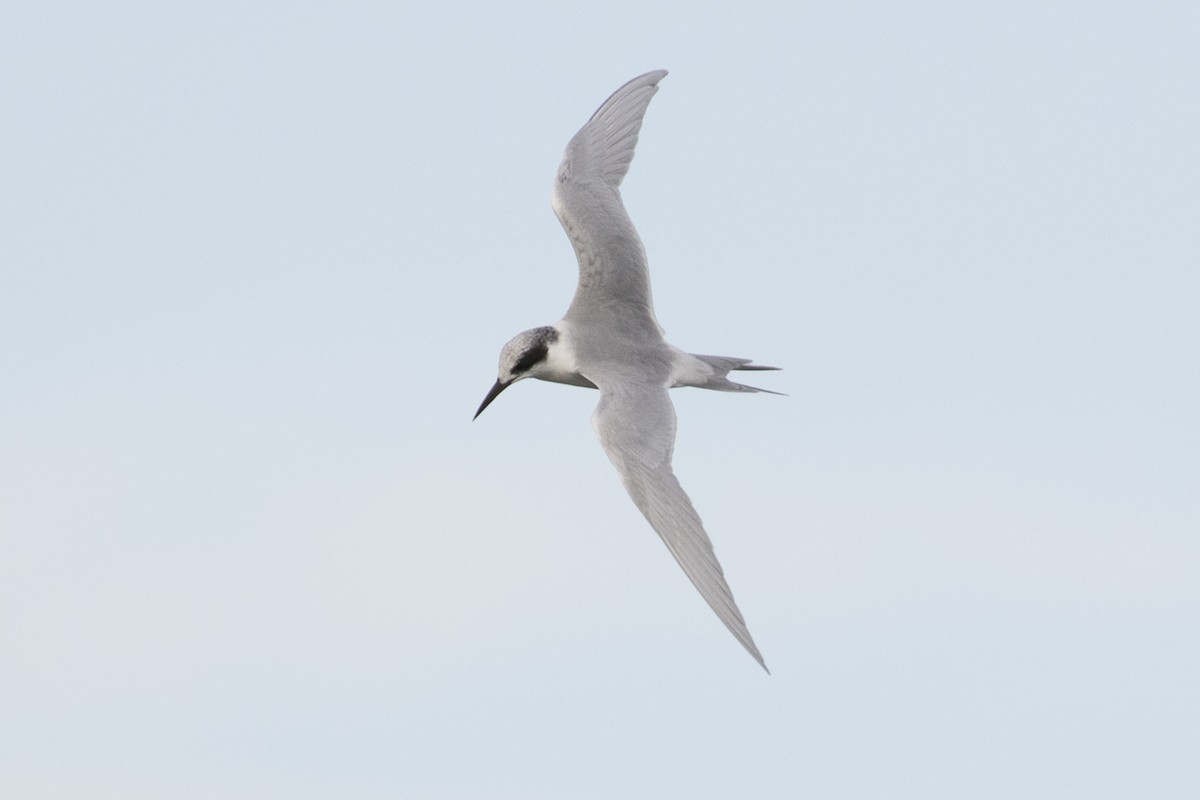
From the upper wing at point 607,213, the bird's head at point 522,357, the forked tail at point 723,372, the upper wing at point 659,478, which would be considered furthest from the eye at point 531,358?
the forked tail at point 723,372

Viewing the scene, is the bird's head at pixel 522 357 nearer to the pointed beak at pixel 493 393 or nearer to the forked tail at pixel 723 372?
the pointed beak at pixel 493 393

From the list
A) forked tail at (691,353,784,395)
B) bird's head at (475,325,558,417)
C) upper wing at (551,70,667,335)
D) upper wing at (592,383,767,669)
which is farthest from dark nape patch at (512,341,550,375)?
forked tail at (691,353,784,395)

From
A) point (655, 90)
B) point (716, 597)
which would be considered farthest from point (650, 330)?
point (716, 597)

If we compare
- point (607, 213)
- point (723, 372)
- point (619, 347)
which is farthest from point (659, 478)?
point (607, 213)

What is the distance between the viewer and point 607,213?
41.1ft

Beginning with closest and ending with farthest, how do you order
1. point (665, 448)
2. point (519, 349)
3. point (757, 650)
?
point (757, 650), point (665, 448), point (519, 349)

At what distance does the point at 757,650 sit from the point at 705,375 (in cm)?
357

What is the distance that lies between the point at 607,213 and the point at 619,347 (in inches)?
51.1

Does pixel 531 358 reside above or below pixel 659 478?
above

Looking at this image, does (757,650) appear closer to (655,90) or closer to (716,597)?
(716,597)

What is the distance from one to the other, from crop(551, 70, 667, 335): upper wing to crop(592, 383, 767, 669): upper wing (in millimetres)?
1052

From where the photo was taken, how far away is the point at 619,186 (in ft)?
Answer: 42.2

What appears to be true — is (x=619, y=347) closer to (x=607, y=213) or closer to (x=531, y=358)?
(x=531, y=358)

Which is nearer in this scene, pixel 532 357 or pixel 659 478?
pixel 659 478
